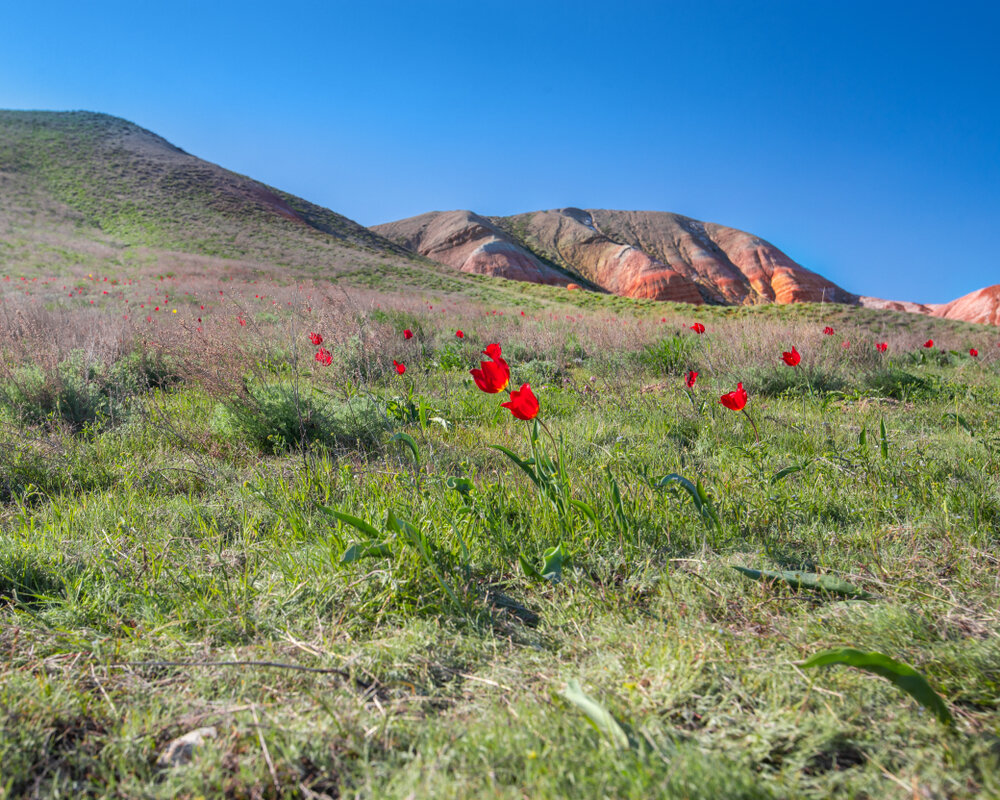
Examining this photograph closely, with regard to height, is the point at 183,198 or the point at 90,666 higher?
the point at 183,198

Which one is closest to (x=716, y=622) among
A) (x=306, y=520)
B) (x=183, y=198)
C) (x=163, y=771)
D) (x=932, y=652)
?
(x=932, y=652)

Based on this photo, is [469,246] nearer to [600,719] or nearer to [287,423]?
[287,423]

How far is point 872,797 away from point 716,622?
0.62 meters

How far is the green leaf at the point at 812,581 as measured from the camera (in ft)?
5.37

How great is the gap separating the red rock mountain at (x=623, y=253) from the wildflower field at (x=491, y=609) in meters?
57.1

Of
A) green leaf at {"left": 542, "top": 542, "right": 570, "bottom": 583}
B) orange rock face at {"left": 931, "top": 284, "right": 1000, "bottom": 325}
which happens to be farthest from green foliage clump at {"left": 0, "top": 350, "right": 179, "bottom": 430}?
orange rock face at {"left": 931, "top": 284, "right": 1000, "bottom": 325}

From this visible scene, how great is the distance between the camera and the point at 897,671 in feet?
3.61

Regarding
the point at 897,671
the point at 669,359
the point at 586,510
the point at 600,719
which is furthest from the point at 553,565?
the point at 669,359

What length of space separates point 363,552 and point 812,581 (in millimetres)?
1506

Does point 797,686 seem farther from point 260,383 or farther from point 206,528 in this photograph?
point 260,383

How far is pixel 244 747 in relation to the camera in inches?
47.1

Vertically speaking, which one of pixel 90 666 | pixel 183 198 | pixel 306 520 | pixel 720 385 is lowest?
pixel 90 666

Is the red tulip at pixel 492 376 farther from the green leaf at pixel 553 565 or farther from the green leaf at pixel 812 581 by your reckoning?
the green leaf at pixel 812 581

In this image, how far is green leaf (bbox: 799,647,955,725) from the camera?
3.56ft
